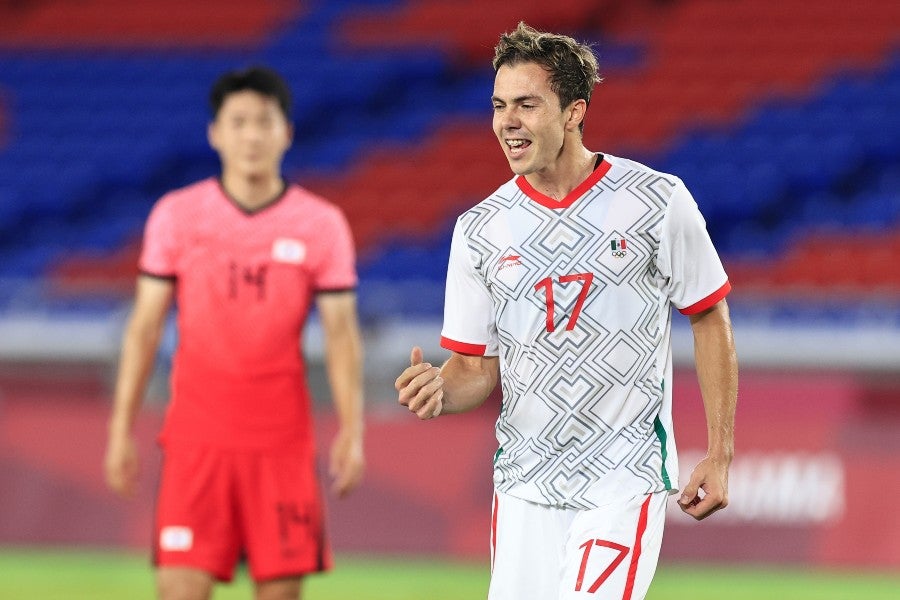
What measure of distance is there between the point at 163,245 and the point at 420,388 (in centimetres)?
210

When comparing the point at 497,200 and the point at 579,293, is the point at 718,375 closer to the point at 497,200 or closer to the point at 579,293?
the point at 579,293

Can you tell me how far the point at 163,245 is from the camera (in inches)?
224

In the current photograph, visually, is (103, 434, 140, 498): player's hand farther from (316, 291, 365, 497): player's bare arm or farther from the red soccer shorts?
(316, 291, 365, 497): player's bare arm

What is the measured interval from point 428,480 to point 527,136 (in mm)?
5210

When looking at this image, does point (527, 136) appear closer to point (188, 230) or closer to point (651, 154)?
point (188, 230)

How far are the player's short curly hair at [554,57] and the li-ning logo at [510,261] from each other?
1.35ft

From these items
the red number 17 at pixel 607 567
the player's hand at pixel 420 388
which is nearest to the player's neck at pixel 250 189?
the player's hand at pixel 420 388

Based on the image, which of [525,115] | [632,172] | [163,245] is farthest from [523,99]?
[163,245]

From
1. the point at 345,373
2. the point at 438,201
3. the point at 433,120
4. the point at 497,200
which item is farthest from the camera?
the point at 433,120

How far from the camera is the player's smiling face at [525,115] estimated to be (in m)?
4.00

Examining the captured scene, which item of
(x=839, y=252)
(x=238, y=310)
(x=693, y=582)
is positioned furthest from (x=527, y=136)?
(x=839, y=252)

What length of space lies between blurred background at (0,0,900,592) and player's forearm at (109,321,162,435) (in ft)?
10.8

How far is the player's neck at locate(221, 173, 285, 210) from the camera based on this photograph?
5.76 m

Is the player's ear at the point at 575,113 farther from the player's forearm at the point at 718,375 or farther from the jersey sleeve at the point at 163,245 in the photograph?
the jersey sleeve at the point at 163,245
